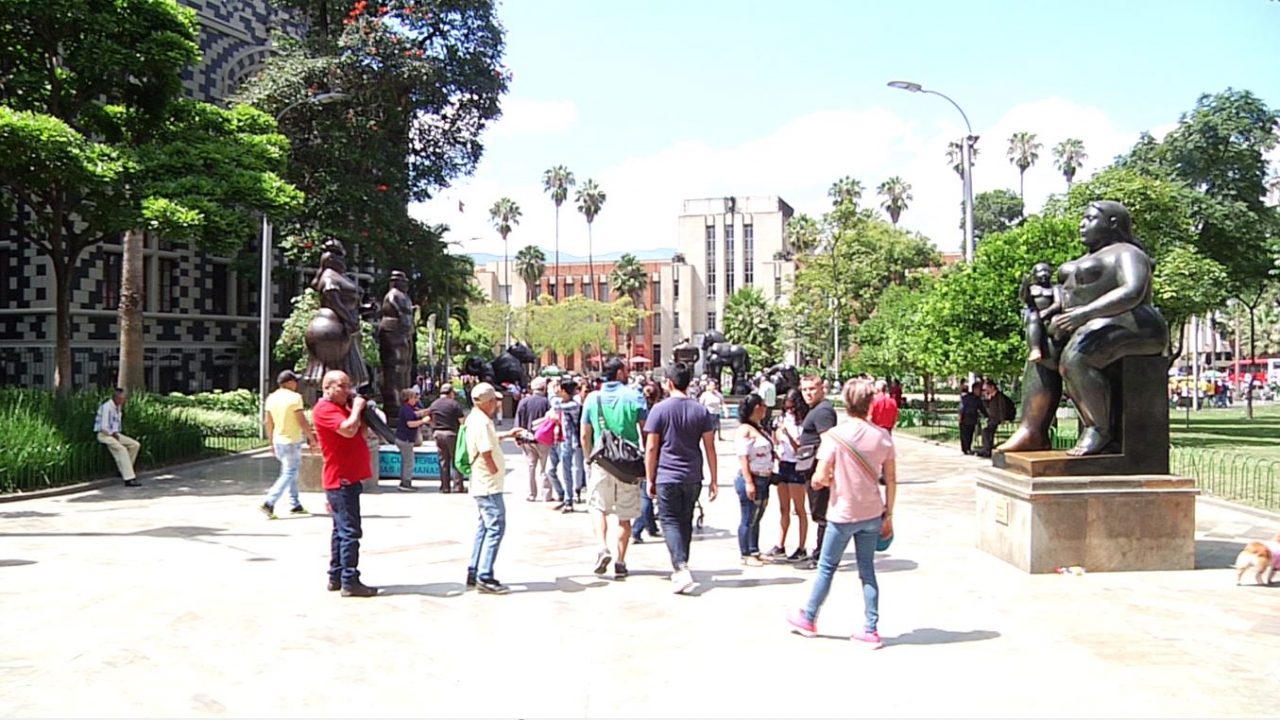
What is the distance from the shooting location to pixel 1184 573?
855 cm

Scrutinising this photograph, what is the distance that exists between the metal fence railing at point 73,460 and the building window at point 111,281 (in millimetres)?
15503

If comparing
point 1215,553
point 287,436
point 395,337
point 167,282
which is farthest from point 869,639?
point 167,282

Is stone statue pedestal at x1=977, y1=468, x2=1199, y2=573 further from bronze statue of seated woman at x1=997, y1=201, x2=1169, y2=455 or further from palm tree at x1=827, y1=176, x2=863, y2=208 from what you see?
palm tree at x1=827, y1=176, x2=863, y2=208

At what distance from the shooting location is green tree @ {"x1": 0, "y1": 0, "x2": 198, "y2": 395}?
541 inches

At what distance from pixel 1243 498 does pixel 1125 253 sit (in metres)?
6.97

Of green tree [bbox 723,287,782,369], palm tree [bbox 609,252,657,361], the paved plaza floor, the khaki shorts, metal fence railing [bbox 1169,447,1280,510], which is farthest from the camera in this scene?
palm tree [bbox 609,252,657,361]

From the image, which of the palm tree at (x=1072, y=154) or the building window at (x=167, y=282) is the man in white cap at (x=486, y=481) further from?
the palm tree at (x=1072, y=154)

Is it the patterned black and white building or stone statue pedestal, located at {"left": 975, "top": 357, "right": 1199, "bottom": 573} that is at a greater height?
the patterned black and white building

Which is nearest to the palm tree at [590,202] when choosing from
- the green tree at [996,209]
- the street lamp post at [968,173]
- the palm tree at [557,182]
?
the palm tree at [557,182]

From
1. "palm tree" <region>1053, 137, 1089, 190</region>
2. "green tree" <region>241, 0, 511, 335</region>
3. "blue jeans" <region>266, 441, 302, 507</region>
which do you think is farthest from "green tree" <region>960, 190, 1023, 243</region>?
"blue jeans" <region>266, 441, 302, 507</region>

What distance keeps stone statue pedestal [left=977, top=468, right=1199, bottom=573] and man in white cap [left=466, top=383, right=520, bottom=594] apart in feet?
15.0

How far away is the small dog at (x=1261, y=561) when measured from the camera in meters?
7.97

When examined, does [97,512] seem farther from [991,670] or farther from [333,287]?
[991,670]

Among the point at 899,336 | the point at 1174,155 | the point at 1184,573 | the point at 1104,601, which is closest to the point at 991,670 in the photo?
the point at 1104,601
